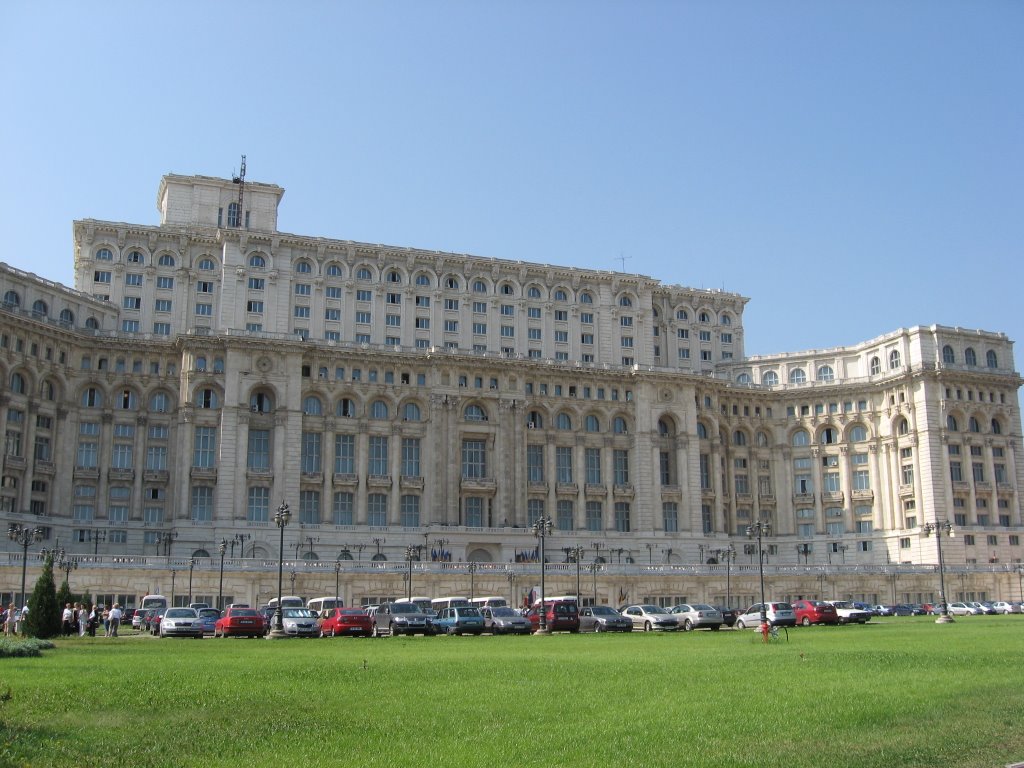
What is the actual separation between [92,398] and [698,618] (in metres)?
67.1

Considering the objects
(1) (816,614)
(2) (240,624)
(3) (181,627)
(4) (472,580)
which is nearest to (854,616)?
(1) (816,614)

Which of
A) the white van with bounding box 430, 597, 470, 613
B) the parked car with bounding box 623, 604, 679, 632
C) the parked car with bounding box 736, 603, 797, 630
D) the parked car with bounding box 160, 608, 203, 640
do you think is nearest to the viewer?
the parked car with bounding box 160, 608, 203, 640

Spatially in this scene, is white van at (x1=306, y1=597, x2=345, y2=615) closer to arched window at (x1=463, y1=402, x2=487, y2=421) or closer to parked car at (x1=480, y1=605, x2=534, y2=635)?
parked car at (x1=480, y1=605, x2=534, y2=635)

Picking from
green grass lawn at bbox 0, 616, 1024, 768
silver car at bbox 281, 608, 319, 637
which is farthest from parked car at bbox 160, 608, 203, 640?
green grass lawn at bbox 0, 616, 1024, 768

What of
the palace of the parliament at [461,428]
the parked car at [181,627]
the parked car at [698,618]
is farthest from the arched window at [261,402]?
the parked car at [698,618]

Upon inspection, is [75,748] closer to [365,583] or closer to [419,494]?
[365,583]

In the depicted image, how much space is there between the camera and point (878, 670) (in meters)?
24.4

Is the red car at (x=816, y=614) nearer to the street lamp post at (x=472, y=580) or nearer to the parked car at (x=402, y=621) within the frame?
the parked car at (x=402, y=621)

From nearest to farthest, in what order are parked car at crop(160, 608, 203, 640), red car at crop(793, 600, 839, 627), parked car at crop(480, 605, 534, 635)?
parked car at crop(160, 608, 203, 640) → parked car at crop(480, 605, 534, 635) → red car at crop(793, 600, 839, 627)

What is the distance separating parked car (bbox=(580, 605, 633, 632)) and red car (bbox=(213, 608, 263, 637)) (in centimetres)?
1577

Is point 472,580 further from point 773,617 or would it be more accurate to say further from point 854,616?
point 854,616

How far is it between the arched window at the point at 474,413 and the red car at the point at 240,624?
56471 mm

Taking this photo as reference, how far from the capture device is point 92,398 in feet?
323

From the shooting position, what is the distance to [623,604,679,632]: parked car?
170 feet
